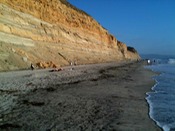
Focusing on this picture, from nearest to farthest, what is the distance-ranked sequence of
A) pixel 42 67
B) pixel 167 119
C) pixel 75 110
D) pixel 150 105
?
pixel 167 119 < pixel 75 110 < pixel 150 105 < pixel 42 67

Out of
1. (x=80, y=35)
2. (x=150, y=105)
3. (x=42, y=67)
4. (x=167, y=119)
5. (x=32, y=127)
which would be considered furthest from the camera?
(x=80, y=35)

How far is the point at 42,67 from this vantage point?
101 ft

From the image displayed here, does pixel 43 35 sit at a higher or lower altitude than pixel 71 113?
higher

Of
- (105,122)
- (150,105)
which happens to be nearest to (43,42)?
(150,105)

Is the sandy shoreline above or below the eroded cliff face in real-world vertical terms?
below

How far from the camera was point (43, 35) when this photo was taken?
126ft

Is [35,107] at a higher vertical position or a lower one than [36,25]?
lower

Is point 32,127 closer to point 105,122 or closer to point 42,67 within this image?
point 105,122

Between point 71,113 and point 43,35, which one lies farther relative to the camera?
point 43,35

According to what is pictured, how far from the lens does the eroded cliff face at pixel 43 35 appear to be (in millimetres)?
28183

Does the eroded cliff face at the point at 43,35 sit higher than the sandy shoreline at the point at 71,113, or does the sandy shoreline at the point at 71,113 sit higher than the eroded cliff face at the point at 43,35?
the eroded cliff face at the point at 43,35

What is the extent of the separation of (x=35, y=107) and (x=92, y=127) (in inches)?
121

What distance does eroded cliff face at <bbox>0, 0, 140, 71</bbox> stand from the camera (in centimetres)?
2818

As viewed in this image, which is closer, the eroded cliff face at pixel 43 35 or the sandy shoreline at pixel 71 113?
the sandy shoreline at pixel 71 113
